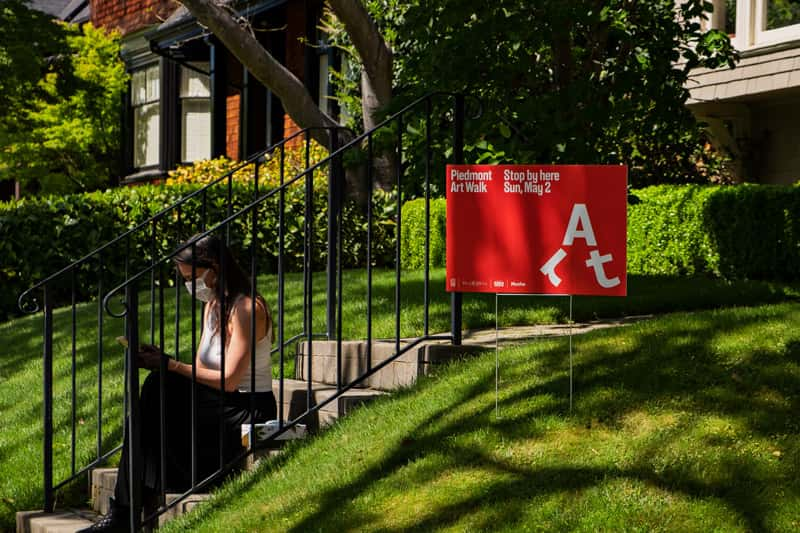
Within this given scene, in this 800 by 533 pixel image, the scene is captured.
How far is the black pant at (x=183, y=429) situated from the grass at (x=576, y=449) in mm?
355

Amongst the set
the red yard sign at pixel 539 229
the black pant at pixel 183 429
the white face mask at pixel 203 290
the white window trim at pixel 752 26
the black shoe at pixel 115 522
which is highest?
the white window trim at pixel 752 26

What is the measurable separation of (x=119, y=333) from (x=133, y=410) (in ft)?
16.3

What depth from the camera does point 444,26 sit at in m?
7.85

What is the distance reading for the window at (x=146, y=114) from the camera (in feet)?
72.3

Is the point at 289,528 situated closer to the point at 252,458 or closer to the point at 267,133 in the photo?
the point at 252,458

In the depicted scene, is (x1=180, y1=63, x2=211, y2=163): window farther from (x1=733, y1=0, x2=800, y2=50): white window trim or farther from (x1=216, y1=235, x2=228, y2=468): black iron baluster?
(x1=216, y1=235, x2=228, y2=468): black iron baluster

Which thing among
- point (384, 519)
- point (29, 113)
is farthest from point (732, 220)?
point (29, 113)

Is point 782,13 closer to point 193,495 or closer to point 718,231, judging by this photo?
point 718,231

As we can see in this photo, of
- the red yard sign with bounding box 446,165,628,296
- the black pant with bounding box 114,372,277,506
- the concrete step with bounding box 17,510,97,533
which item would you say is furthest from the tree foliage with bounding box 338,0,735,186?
the concrete step with bounding box 17,510,97,533

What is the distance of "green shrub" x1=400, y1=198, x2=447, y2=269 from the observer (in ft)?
43.2

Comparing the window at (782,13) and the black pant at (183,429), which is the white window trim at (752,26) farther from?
the black pant at (183,429)

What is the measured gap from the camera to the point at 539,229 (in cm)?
539

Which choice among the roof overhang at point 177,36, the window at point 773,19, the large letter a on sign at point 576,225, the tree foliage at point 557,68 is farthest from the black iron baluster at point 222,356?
the roof overhang at point 177,36

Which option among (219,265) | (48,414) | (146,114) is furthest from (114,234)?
(146,114)
